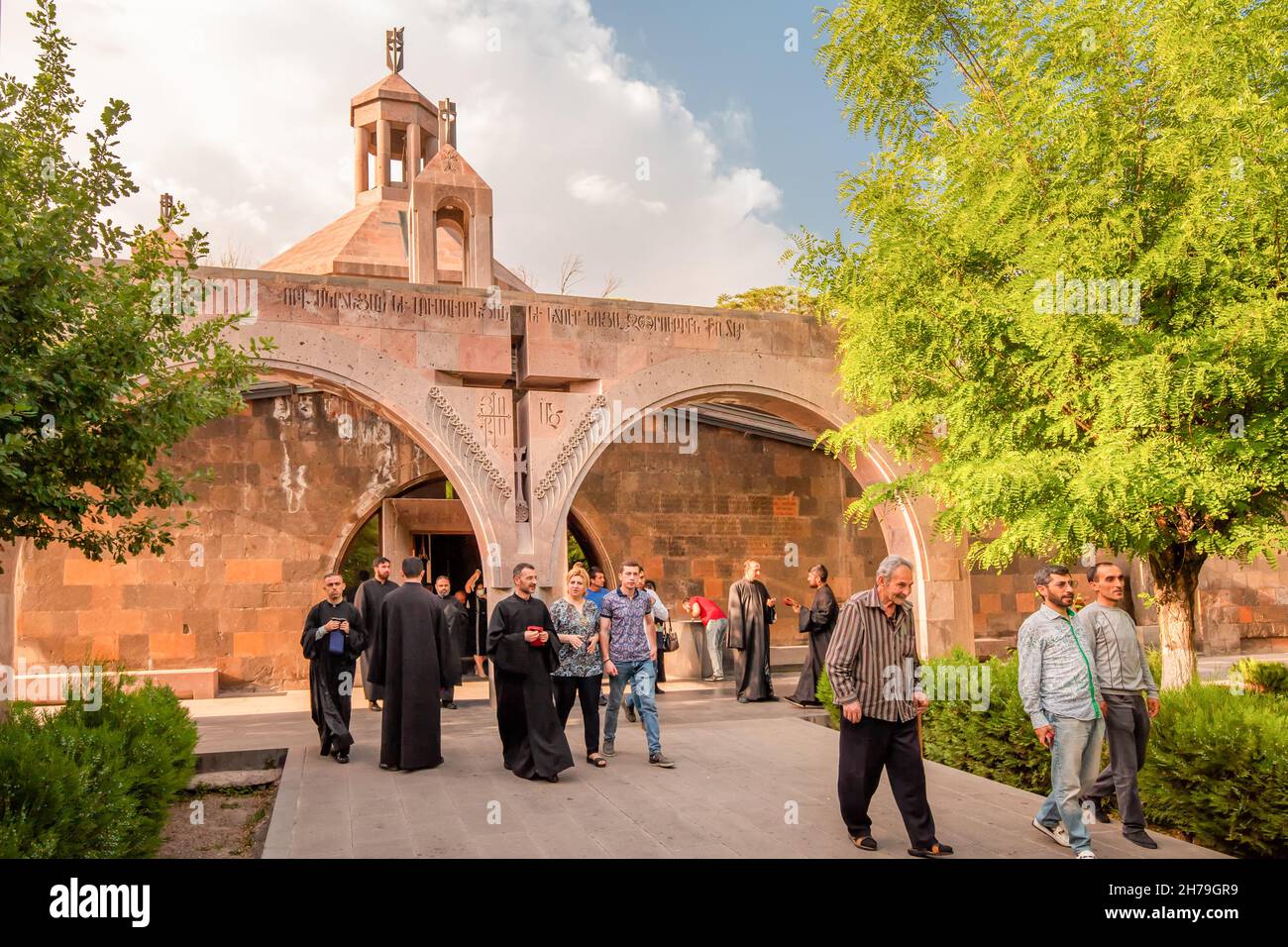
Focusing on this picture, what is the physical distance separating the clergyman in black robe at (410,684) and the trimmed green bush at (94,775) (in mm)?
1525

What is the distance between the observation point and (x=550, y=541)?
11875 mm

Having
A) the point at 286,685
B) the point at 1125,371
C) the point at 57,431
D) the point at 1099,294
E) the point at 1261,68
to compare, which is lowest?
the point at 286,685

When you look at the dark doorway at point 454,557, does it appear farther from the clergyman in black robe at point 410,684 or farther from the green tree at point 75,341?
the green tree at point 75,341

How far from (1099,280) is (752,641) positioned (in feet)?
20.2

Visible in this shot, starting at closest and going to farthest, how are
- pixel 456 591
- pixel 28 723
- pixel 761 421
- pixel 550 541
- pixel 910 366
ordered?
pixel 28 723, pixel 910 366, pixel 550 541, pixel 761 421, pixel 456 591

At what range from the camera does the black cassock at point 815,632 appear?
11.4 meters

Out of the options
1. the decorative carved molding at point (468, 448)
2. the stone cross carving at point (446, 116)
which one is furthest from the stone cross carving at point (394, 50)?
the decorative carved molding at point (468, 448)

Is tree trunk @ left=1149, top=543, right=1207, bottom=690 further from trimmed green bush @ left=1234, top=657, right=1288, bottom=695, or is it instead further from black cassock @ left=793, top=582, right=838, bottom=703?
black cassock @ left=793, top=582, right=838, bottom=703

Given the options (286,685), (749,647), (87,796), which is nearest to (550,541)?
(749,647)

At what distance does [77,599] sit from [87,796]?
10199 mm

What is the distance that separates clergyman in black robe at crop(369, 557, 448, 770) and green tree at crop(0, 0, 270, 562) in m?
2.72

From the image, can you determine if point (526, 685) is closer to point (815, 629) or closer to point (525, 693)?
point (525, 693)

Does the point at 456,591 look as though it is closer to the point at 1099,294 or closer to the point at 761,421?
the point at 761,421

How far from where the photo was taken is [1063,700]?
A: 5.66m
